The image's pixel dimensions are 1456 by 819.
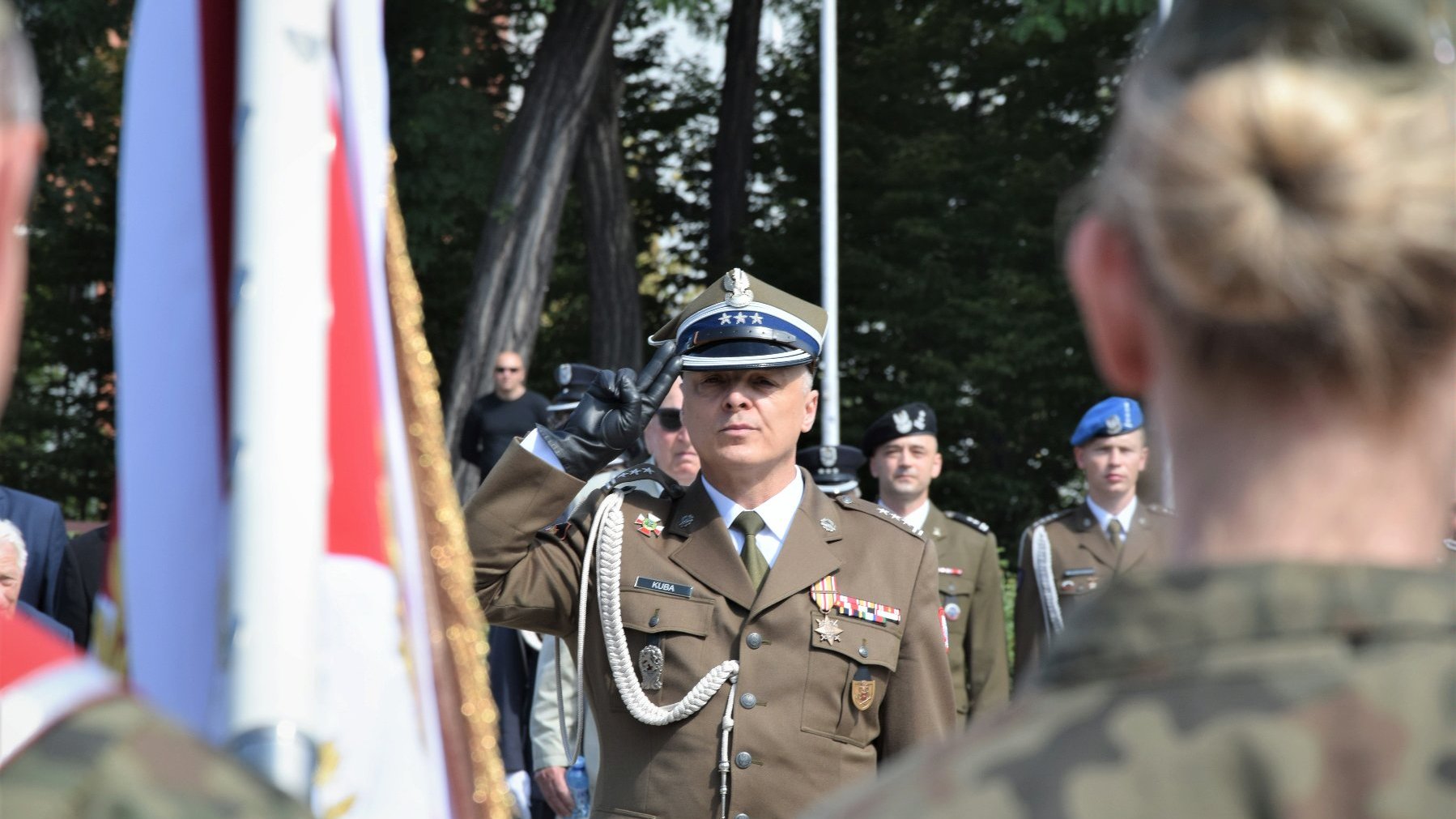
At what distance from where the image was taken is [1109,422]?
8.91m

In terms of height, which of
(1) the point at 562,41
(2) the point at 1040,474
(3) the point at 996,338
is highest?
(1) the point at 562,41

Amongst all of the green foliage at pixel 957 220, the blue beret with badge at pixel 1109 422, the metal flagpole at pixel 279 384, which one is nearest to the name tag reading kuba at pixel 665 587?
the metal flagpole at pixel 279 384

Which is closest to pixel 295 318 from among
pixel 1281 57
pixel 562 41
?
pixel 1281 57

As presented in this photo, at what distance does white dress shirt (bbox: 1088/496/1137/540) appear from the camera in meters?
8.95

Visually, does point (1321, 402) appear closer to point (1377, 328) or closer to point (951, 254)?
point (1377, 328)

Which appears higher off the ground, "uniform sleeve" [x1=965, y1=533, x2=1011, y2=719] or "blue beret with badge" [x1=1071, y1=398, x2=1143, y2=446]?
"blue beret with badge" [x1=1071, y1=398, x2=1143, y2=446]

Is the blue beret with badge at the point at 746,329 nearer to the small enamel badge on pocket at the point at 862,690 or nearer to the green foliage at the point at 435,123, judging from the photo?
the small enamel badge on pocket at the point at 862,690

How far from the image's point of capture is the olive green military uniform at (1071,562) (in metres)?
8.71

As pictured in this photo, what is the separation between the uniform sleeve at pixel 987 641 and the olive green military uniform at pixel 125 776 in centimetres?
763

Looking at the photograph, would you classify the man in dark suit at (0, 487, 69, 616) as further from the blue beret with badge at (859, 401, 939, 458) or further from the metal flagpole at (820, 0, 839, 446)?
the metal flagpole at (820, 0, 839, 446)

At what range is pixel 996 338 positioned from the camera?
20.6 metres

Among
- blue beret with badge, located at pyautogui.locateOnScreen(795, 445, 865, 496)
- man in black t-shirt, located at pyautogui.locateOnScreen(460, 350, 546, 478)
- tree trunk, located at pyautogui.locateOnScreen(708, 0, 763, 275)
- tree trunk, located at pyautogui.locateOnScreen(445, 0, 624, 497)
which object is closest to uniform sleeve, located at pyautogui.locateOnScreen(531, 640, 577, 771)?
blue beret with badge, located at pyautogui.locateOnScreen(795, 445, 865, 496)

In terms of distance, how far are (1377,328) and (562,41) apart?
567 inches

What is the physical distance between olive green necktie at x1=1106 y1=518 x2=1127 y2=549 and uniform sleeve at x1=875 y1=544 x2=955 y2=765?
4733mm
